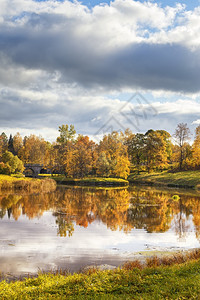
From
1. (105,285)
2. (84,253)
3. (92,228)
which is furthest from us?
(92,228)

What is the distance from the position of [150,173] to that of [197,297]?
2952 inches

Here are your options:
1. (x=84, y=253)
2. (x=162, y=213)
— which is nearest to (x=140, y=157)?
(x=162, y=213)

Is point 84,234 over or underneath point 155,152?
underneath

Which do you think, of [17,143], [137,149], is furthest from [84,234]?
[17,143]

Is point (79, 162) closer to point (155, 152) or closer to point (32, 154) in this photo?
point (155, 152)

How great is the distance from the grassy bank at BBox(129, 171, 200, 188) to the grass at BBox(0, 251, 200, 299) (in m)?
49.1

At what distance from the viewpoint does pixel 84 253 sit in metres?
12.8

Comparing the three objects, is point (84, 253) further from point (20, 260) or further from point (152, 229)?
point (152, 229)

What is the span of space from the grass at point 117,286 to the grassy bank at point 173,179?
49.1m

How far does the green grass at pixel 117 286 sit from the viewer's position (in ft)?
23.0

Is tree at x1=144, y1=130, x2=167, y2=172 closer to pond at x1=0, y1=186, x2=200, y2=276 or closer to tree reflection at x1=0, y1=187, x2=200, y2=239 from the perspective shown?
tree reflection at x1=0, y1=187, x2=200, y2=239

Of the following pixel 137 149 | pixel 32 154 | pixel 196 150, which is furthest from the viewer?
pixel 32 154

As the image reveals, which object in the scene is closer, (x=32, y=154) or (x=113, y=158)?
(x=113, y=158)

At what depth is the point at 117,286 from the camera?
773cm
